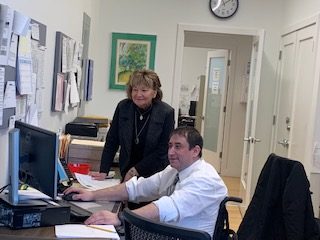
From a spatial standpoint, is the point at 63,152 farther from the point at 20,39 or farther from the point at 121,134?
the point at 20,39

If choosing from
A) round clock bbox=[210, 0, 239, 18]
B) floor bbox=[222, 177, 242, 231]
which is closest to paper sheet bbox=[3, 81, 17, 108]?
floor bbox=[222, 177, 242, 231]

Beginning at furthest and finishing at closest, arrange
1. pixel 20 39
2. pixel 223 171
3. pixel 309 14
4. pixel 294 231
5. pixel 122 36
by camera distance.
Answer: pixel 223 171 → pixel 122 36 → pixel 309 14 → pixel 294 231 → pixel 20 39

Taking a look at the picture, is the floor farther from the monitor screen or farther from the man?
the monitor screen

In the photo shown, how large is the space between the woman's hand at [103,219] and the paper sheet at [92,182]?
593mm

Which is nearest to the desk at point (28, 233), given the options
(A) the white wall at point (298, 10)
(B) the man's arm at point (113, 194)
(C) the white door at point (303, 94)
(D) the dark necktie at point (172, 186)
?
(B) the man's arm at point (113, 194)

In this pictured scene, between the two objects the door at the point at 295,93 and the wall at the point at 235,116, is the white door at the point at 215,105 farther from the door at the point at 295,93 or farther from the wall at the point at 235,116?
the door at the point at 295,93

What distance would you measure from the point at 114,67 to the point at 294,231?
3031mm

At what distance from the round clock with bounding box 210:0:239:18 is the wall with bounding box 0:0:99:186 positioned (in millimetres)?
1591

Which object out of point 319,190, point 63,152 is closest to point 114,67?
point 63,152

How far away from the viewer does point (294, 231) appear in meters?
2.76

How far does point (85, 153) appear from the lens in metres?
3.30

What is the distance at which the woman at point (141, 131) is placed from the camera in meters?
2.96

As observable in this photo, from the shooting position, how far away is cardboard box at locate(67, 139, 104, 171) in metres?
3.27

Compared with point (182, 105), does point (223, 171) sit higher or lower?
lower
